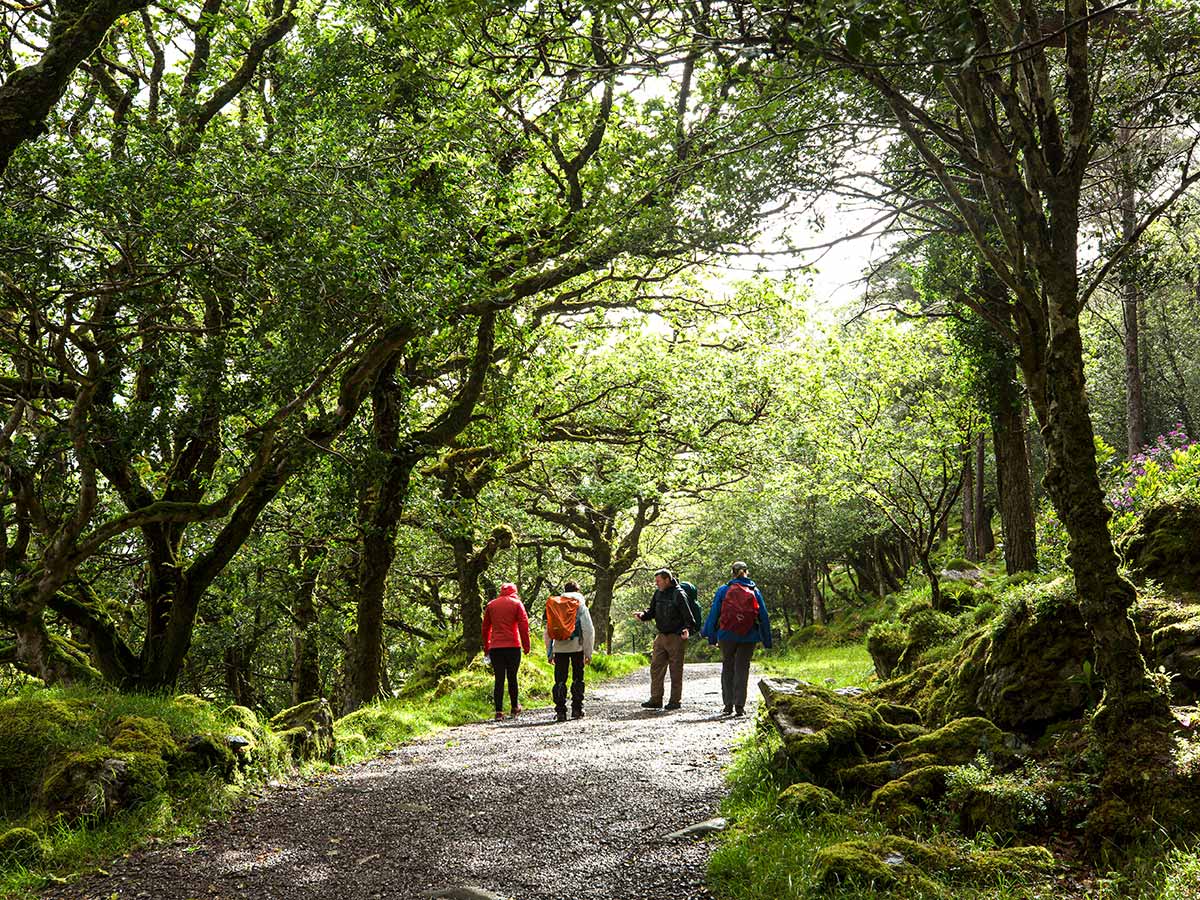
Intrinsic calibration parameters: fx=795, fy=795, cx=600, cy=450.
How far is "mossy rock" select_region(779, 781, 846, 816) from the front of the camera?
19.7 feet

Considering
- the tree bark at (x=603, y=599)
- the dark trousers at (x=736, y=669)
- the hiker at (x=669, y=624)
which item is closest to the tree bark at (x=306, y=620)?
the hiker at (x=669, y=624)

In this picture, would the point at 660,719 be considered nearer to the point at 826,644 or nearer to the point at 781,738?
the point at 781,738

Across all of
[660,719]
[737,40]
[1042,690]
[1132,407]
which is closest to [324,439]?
[660,719]

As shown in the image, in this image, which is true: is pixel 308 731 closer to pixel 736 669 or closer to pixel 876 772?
pixel 736 669

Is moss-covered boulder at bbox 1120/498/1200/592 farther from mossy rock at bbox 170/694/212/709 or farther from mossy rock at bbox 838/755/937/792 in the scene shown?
mossy rock at bbox 170/694/212/709

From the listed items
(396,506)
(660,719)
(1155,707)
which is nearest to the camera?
(1155,707)

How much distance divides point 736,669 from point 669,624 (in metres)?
1.35

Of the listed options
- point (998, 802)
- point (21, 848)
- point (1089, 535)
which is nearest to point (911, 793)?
point (998, 802)

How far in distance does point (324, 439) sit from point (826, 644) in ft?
82.9

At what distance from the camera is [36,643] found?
9.04 meters

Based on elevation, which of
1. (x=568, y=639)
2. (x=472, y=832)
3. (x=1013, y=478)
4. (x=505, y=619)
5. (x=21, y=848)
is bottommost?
(x=472, y=832)

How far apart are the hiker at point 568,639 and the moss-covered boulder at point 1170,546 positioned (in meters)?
7.67

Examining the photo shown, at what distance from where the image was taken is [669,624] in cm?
1280

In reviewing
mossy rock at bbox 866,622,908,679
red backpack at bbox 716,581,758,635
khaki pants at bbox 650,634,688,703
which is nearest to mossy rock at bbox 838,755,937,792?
mossy rock at bbox 866,622,908,679
